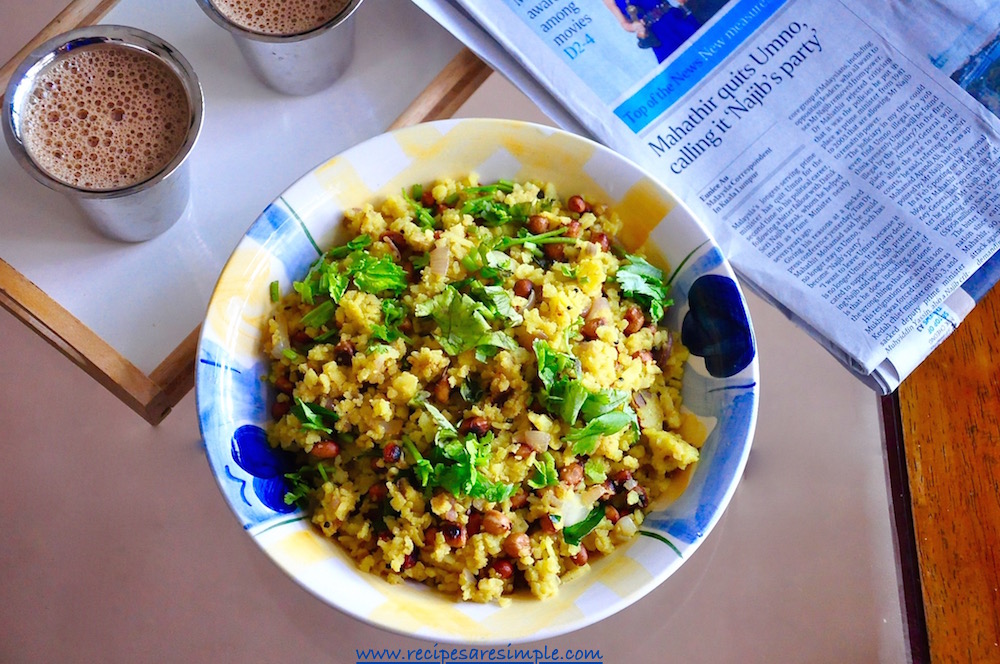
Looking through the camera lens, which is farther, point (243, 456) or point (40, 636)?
point (40, 636)

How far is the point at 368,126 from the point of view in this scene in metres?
1.22

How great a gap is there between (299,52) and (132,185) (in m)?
0.29

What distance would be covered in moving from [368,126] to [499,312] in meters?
0.45

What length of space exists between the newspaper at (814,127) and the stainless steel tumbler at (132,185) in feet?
1.24

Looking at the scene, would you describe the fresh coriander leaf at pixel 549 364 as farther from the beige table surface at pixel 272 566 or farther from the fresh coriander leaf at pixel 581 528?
the beige table surface at pixel 272 566

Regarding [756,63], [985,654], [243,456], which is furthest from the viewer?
[756,63]

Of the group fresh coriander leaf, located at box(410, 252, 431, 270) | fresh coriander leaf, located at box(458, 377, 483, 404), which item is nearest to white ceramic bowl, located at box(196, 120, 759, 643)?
fresh coriander leaf, located at box(410, 252, 431, 270)

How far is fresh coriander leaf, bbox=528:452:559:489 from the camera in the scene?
0.90m

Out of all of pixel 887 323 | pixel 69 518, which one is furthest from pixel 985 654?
pixel 69 518

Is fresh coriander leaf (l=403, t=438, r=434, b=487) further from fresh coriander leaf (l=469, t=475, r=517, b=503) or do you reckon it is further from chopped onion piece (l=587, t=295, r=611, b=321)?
chopped onion piece (l=587, t=295, r=611, b=321)

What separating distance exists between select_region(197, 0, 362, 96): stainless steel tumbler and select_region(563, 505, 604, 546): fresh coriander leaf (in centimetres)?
72

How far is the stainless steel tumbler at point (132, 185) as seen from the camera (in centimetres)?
102

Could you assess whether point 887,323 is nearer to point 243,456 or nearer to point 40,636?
point 243,456

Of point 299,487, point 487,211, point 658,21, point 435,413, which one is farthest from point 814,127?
point 299,487
